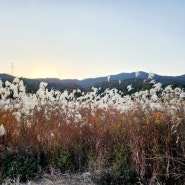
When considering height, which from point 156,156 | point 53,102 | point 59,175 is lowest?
point 59,175

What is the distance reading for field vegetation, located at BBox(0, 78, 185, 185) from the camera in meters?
5.77

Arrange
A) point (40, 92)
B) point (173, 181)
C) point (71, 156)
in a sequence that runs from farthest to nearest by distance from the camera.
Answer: point (40, 92)
point (71, 156)
point (173, 181)

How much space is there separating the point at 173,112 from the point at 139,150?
35.2 inches

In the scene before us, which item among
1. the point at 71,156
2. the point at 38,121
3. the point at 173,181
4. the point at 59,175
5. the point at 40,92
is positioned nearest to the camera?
the point at 173,181

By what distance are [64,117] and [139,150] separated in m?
2.59

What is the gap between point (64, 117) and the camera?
8.06m

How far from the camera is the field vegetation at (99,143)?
577 centimetres

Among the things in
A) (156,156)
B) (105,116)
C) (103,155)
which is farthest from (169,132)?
(105,116)

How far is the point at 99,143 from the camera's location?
6.68 m

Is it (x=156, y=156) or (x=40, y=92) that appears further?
(x=40, y=92)

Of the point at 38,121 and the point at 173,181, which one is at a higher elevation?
the point at 38,121

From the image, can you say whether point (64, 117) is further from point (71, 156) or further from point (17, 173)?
point (17, 173)

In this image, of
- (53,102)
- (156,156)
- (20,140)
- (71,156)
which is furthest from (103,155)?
(53,102)

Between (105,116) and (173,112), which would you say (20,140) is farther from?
(173,112)
